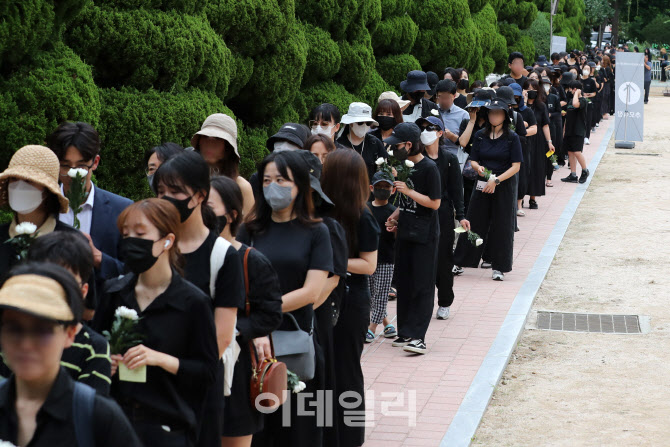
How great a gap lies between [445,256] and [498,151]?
2.10 meters

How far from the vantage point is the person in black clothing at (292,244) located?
533 cm

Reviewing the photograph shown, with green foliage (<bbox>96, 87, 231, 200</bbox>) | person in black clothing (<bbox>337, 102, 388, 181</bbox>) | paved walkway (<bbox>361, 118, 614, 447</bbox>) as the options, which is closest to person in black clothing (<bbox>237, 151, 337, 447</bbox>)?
paved walkway (<bbox>361, 118, 614, 447</bbox>)

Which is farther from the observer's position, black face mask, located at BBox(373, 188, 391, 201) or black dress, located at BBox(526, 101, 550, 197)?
black dress, located at BBox(526, 101, 550, 197)

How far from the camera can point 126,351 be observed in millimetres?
3844

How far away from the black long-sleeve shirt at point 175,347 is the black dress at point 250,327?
644 mm

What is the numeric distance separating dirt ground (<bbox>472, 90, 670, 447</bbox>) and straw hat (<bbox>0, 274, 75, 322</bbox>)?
488cm

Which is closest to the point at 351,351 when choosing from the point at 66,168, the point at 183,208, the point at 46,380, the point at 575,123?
the point at 66,168

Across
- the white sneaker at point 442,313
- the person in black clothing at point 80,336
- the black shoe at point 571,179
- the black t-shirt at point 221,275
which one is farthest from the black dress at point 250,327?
the black shoe at point 571,179

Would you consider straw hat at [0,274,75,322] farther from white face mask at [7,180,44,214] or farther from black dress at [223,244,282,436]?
black dress at [223,244,282,436]

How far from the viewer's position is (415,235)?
8.77m

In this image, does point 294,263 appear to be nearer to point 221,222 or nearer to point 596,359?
point 221,222

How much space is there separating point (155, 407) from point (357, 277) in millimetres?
2735

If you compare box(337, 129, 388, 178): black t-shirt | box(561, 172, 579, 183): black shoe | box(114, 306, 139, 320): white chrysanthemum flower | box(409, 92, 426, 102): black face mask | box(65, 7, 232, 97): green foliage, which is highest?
box(65, 7, 232, 97): green foliage

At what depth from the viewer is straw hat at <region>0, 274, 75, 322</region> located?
2.72 meters
